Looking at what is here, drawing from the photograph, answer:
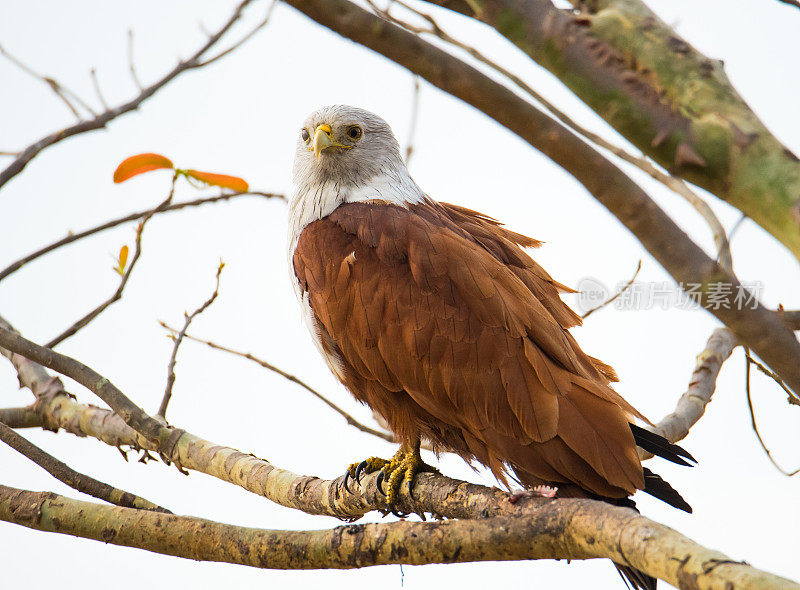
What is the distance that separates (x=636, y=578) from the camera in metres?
2.29

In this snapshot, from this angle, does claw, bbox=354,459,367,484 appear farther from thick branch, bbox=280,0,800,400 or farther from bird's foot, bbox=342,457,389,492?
thick branch, bbox=280,0,800,400

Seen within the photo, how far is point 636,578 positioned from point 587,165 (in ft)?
5.23

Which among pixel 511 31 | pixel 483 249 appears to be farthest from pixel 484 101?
pixel 483 249

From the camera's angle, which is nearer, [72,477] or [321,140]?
[72,477]

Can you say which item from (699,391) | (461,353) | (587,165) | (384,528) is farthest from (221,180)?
(699,391)

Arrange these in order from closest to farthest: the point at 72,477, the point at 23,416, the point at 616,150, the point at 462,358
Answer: the point at 616,150
the point at 72,477
the point at 462,358
the point at 23,416

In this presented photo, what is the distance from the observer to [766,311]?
1.08 meters

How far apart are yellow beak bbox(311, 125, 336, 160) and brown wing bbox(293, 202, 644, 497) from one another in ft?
1.60

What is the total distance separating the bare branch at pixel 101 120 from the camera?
2.22 meters

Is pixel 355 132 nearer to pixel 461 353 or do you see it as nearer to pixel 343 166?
pixel 343 166

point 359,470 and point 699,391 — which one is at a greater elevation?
point 699,391

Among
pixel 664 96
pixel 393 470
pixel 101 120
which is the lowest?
pixel 393 470

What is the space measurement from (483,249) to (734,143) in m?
1.82

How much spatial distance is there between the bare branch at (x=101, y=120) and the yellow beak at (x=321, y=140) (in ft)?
2.38
